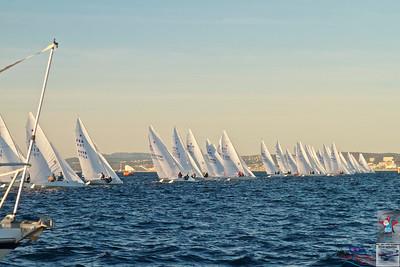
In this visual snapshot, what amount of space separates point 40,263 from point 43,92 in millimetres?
9199

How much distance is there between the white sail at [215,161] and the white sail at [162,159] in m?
19.8

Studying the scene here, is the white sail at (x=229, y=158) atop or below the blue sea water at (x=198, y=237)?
atop

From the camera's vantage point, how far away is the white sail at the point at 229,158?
181375 mm

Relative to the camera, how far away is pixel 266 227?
50.8 meters

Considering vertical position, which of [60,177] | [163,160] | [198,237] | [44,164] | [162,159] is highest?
[162,159]

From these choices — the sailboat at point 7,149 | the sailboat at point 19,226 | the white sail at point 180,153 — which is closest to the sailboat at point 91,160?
the sailboat at point 7,149

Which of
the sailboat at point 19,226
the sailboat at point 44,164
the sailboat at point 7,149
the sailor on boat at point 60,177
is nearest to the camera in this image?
the sailboat at point 19,226

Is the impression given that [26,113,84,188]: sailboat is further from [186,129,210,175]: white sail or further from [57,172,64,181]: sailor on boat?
[186,129,210,175]: white sail

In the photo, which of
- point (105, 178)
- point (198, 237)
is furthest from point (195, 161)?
point (198, 237)

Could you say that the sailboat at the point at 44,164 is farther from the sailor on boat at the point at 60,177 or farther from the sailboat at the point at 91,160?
the sailboat at the point at 91,160

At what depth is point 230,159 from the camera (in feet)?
598

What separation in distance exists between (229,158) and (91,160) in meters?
58.3

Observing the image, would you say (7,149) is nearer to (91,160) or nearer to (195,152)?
(91,160)

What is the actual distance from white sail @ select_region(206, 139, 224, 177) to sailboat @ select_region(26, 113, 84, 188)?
64724mm
